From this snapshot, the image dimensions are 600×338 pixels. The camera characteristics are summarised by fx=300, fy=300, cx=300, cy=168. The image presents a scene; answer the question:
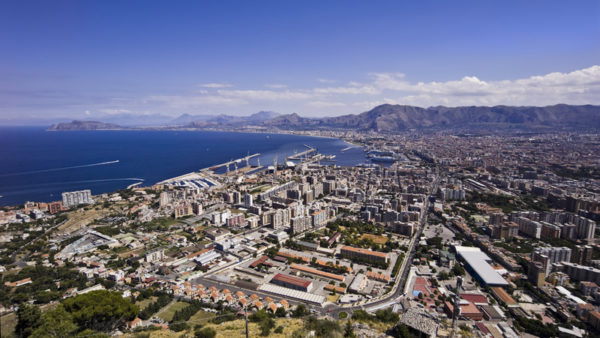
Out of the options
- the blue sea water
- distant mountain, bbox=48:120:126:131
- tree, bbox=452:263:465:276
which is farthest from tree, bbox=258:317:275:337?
distant mountain, bbox=48:120:126:131

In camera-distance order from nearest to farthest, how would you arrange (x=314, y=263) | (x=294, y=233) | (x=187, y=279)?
(x=187, y=279) < (x=314, y=263) < (x=294, y=233)

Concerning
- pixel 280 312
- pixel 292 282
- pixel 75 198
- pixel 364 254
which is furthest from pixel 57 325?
pixel 75 198

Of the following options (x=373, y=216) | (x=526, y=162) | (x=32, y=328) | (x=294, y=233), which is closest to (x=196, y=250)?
(x=294, y=233)

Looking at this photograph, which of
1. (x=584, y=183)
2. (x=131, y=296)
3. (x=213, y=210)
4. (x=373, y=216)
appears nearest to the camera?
(x=131, y=296)

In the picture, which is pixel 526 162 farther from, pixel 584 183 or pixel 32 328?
pixel 32 328

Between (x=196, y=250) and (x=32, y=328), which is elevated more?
(x=32, y=328)

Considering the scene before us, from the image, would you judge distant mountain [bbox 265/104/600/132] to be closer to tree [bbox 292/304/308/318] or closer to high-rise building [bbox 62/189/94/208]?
high-rise building [bbox 62/189/94/208]

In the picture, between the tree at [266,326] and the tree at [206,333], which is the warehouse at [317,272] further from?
the tree at [206,333]

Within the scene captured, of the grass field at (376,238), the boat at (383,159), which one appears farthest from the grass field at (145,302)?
the boat at (383,159)
